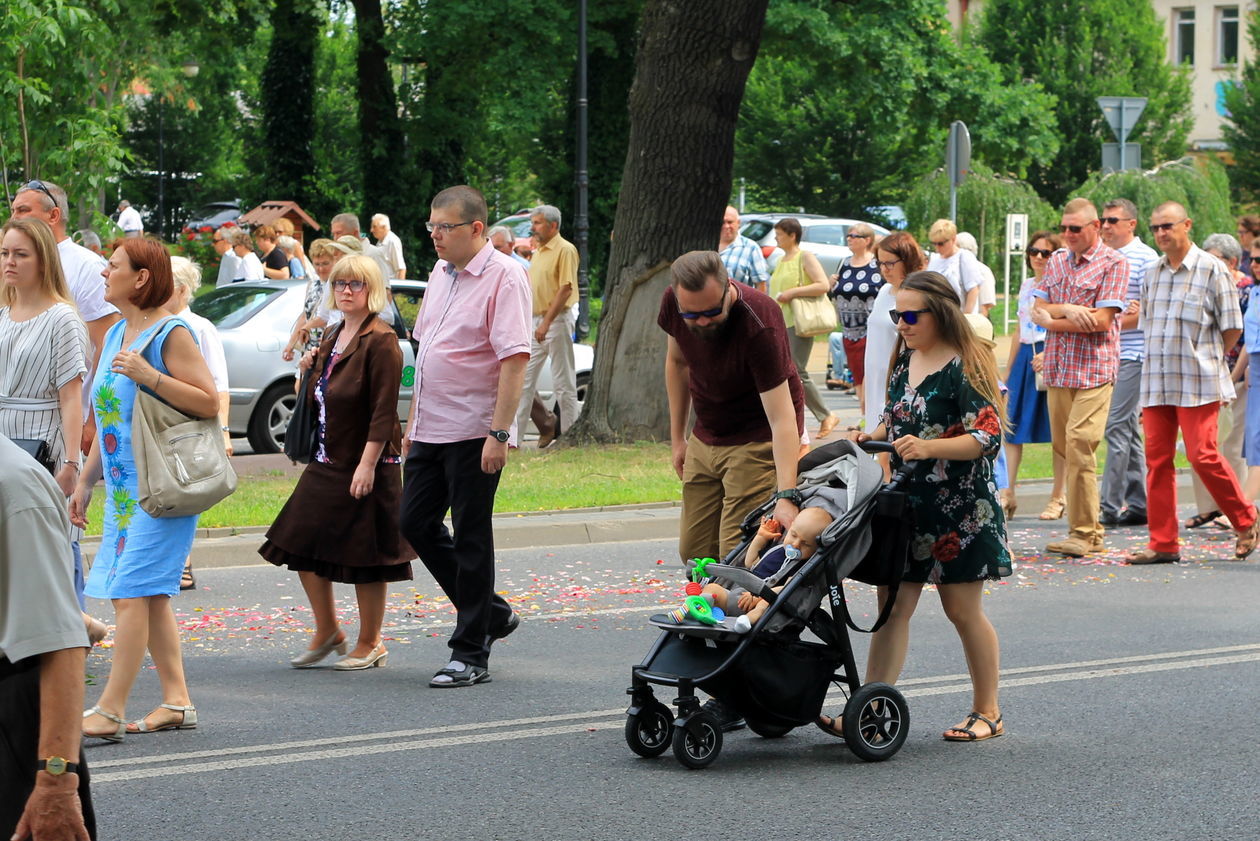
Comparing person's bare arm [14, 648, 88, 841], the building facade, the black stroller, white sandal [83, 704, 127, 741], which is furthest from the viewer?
the building facade

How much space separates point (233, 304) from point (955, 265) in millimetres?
6178

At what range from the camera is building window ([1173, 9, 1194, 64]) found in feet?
202

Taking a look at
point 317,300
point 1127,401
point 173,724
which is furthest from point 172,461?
point 1127,401

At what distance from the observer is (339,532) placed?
7.60 metres

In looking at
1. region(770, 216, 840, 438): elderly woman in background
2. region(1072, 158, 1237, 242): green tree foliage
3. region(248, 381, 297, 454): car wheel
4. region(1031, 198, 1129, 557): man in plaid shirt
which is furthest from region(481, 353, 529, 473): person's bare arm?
region(1072, 158, 1237, 242): green tree foliage

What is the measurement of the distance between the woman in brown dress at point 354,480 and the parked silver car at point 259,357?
7.28m

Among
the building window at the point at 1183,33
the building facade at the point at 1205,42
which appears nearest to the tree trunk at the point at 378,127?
the building facade at the point at 1205,42

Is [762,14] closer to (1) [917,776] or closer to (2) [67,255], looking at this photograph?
(2) [67,255]

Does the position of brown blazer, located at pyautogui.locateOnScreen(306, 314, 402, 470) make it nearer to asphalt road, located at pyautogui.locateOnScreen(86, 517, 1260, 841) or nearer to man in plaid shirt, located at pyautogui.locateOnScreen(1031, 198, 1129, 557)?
asphalt road, located at pyautogui.locateOnScreen(86, 517, 1260, 841)

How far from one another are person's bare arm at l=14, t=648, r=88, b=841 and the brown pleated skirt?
4.12 m

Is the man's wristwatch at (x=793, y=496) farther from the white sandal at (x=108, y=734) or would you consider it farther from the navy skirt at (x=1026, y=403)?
the navy skirt at (x=1026, y=403)

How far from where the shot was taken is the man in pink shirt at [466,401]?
740 centimetres

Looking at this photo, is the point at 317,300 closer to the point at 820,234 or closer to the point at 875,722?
the point at 875,722

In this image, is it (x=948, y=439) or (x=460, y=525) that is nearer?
(x=948, y=439)
